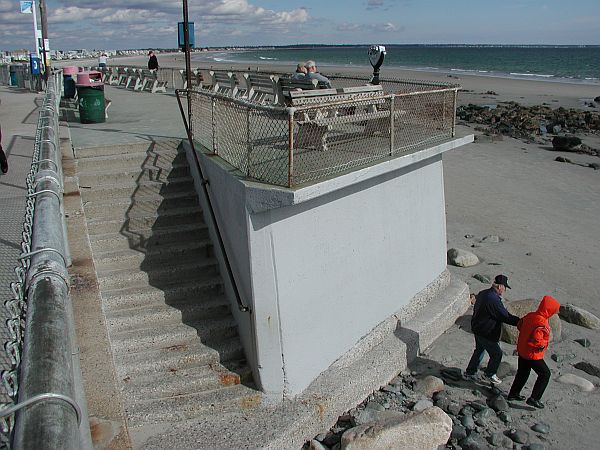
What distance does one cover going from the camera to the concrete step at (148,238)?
7.80 m

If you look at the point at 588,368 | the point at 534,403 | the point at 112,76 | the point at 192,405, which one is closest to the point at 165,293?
the point at 192,405

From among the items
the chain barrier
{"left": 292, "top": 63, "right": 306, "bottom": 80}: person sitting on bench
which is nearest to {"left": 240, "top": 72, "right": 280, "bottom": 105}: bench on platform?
{"left": 292, "top": 63, "right": 306, "bottom": 80}: person sitting on bench

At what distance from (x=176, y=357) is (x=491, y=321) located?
3.83 meters

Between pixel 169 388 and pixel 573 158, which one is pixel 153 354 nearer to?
pixel 169 388

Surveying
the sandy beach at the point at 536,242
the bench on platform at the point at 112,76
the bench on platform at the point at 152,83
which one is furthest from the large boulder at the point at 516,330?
the bench on platform at the point at 112,76

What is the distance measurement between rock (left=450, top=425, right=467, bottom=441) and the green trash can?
9.36 meters

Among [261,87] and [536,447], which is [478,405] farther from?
[261,87]

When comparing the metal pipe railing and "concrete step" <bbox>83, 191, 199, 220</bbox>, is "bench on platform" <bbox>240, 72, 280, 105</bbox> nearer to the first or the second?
"concrete step" <bbox>83, 191, 199, 220</bbox>

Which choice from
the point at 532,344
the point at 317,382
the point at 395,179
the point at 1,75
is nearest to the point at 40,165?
the point at 317,382

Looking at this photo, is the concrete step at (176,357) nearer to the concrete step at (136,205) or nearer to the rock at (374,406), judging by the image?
the rock at (374,406)

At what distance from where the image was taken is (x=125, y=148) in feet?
30.3

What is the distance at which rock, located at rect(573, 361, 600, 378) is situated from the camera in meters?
8.00

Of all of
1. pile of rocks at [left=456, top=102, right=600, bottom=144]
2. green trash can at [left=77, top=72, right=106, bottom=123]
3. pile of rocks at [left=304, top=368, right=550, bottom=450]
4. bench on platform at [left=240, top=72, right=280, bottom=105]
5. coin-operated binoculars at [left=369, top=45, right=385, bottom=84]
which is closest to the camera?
pile of rocks at [left=304, top=368, right=550, bottom=450]

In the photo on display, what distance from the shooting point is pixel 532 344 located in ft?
22.7
